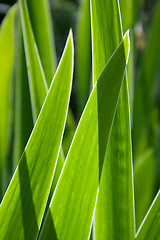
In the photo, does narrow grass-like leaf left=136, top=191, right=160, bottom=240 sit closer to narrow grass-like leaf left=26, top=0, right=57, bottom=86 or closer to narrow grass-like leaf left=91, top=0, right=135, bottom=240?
narrow grass-like leaf left=91, top=0, right=135, bottom=240

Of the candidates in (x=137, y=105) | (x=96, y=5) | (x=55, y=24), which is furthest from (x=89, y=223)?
(x=55, y=24)

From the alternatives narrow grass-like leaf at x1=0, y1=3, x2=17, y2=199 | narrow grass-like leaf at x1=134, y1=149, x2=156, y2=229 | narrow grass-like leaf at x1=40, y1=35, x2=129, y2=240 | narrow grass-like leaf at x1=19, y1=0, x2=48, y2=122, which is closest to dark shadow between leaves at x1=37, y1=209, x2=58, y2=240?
narrow grass-like leaf at x1=40, y1=35, x2=129, y2=240

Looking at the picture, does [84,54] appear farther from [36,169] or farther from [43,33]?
[36,169]

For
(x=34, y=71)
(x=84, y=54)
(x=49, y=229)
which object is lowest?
(x=49, y=229)

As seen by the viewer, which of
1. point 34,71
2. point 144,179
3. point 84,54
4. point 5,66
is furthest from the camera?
point 84,54

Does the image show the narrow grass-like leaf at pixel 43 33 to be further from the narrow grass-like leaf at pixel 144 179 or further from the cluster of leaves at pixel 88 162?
the narrow grass-like leaf at pixel 144 179

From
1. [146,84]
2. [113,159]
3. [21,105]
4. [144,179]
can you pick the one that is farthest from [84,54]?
[113,159]

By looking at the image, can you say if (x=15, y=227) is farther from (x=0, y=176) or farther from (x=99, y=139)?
(x=0, y=176)

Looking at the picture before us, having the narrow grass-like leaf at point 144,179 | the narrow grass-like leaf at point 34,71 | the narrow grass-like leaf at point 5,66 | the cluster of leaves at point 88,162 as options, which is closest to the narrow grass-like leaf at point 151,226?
the cluster of leaves at point 88,162
